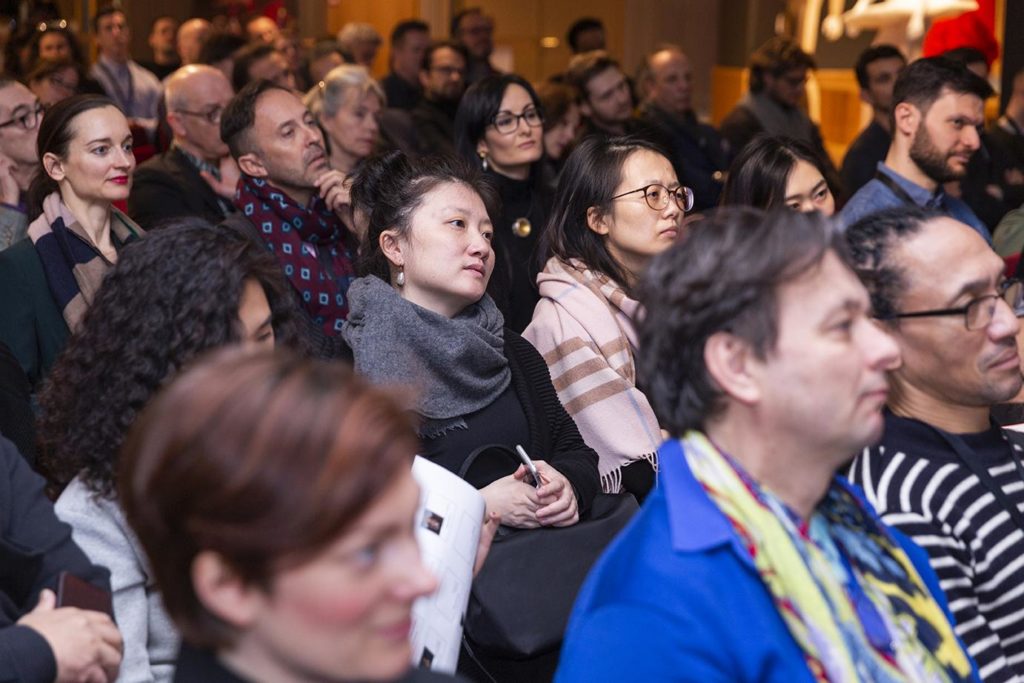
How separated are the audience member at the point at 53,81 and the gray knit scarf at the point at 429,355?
3511mm

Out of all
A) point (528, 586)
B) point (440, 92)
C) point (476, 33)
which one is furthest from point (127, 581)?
point (476, 33)

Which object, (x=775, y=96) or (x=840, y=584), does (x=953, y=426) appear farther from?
(x=775, y=96)

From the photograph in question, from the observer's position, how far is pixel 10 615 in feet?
6.20

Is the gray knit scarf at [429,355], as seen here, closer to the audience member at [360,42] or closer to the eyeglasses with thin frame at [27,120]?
the eyeglasses with thin frame at [27,120]

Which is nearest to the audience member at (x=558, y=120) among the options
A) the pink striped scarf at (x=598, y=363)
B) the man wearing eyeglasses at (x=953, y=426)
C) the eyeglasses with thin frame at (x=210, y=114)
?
the eyeglasses with thin frame at (x=210, y=114)

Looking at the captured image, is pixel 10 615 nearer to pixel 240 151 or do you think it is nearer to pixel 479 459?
pixel 479 459

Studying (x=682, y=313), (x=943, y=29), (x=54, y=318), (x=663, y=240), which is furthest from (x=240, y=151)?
(x=943, y=29)

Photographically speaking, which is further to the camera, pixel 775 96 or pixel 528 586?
pixel 775 96

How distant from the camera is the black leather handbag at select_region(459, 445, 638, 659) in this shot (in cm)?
235

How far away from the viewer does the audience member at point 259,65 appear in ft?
21.0

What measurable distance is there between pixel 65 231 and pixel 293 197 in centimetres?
92

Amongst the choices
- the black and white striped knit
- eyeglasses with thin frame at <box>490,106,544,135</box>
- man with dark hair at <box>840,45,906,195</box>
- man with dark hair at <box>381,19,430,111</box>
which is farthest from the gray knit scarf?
man with dark hair at <box>381,19,430,111</box>

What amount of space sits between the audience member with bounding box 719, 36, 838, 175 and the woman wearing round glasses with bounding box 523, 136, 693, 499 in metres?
3.48

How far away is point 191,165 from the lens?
193 inches
